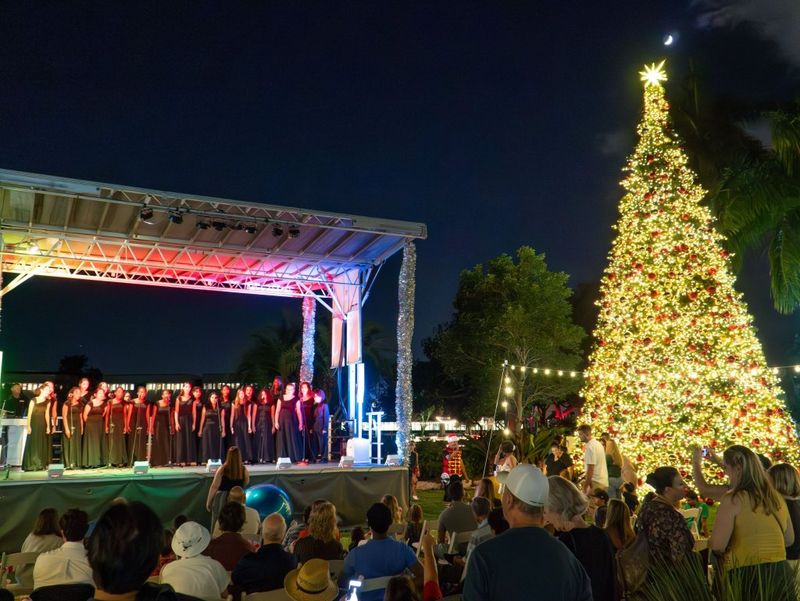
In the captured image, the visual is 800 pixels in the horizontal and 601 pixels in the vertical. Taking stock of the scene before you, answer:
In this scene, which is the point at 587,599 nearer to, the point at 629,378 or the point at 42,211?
the point at 629,378

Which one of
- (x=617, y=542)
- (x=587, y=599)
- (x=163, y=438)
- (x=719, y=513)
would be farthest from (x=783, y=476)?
(x=163, y=438)

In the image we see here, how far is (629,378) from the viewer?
12789 millimetres

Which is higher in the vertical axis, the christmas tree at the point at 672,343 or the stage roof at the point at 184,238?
the stage roof at the point at 184,238

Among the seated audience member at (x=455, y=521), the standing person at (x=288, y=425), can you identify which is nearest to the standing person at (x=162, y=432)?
the standing person at (x=288, y=425)

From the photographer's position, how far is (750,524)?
3838mm

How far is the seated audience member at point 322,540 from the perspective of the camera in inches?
197

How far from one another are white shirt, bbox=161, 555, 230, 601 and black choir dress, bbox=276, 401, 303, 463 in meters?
10.0

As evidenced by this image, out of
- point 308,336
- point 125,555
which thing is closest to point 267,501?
point 308,336

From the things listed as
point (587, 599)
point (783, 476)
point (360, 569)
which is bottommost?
point (360, 569)

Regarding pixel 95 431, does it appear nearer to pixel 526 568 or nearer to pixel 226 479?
pixel 226 479

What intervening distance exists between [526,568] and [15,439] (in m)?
12.3

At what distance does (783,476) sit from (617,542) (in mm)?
1188

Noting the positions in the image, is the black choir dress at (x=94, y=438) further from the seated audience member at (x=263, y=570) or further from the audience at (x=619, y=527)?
the audience at (x=619, y=527)

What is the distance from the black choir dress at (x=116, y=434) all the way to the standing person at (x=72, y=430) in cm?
53
